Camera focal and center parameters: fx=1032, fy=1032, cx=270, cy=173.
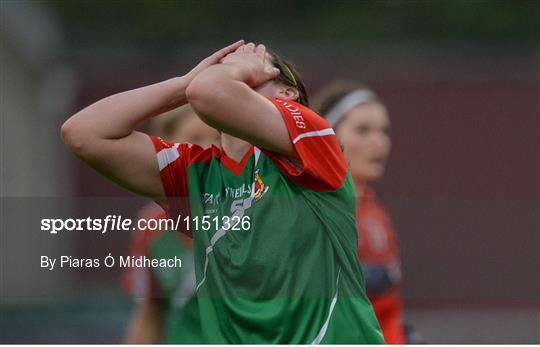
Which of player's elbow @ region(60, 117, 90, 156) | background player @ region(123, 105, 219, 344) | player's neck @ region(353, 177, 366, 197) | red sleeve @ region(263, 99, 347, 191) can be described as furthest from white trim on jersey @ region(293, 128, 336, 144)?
player's neck @ region(353, 177, 366, 197)

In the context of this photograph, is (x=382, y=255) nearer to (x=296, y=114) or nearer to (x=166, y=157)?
(x=166, y=157)

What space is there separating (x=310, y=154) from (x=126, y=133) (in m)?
0.52

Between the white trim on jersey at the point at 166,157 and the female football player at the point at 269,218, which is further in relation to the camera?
the white trim on jersey at the point at 166,157

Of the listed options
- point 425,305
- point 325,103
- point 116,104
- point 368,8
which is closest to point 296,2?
point 368,8

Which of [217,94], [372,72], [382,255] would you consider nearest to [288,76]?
[217,94]

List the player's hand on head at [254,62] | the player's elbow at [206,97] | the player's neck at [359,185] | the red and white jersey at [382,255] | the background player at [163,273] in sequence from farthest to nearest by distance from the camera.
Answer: the player's neck at [359,185] < the red and white jersey at [382,255] < the background player at [163,273] < the player's hand on head at [254,62] < the player's elbow at [206,97]

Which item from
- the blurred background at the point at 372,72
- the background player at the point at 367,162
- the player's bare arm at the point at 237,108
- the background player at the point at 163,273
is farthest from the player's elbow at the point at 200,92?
the blurred background at the point at 372,72

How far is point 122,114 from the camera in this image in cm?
266

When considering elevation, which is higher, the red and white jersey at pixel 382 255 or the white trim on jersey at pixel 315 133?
the white trim on jersey at pixel 315 133

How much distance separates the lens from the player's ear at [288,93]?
2617 millimetres

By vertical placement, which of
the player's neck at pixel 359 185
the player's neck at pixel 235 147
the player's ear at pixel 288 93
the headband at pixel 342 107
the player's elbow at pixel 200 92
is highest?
the player's elbow at pixel 200 92

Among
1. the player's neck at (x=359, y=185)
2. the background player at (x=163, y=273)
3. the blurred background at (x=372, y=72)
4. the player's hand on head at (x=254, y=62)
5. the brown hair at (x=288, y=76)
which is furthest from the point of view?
the blurred background at (x=372, y=72)

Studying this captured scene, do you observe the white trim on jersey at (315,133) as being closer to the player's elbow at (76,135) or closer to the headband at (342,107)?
the player's elbow at (76,135)

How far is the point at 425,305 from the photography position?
399 inches
